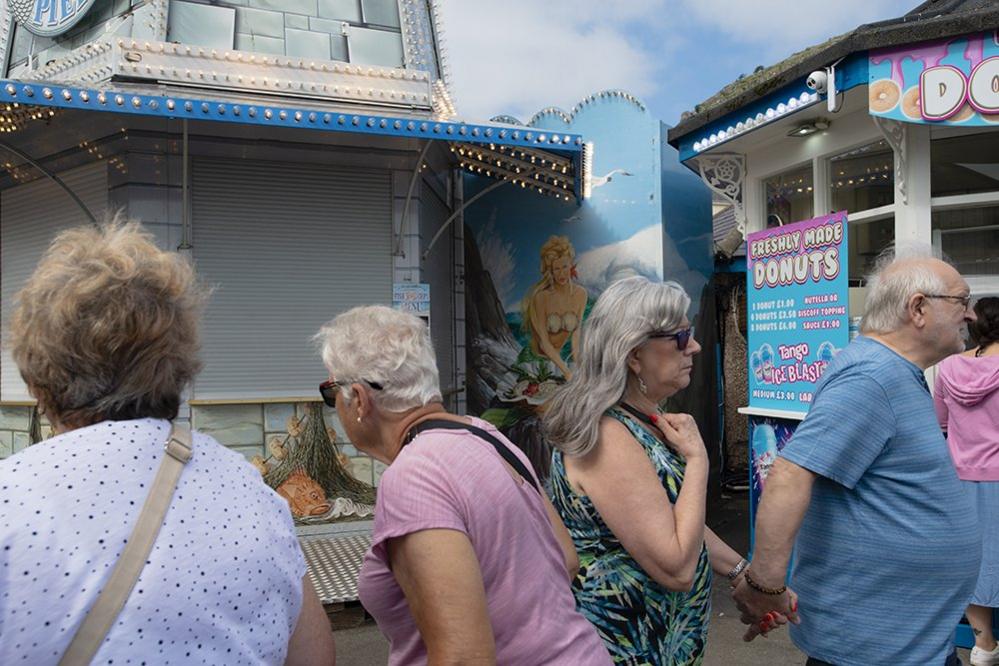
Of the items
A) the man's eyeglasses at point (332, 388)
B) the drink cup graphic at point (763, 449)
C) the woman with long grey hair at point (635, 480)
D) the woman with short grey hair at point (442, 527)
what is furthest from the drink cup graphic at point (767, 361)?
the man's eyeglasses at point (332, 388)

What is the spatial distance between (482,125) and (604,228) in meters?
2.61

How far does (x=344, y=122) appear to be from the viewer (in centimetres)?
614

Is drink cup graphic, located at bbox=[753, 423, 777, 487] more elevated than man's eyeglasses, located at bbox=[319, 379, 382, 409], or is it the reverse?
man's eyeglasses, located at bbox=[319, 379, 382, 409]

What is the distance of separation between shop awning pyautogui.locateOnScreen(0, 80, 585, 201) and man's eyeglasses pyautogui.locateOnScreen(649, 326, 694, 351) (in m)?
4.51

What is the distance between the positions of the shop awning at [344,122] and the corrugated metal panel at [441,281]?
0.65m

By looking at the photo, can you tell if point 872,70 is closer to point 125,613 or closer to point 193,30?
point 125,613

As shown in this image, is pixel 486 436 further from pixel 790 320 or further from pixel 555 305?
pixel 555 305

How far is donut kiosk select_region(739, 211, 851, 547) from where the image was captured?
5336 millimetres

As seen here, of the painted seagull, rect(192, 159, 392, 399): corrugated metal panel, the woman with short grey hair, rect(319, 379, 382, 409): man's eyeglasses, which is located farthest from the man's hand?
the painted seagull

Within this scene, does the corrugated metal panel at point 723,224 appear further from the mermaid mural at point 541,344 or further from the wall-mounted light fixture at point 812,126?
the wall-mounted light fixture at point 812,126

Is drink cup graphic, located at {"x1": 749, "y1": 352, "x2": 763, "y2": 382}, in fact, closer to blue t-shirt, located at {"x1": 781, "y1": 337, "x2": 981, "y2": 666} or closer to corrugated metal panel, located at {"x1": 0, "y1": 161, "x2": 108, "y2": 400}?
blue t-shirt, located at {"x1": 781, "y1": 337, "x2": 981, "y2": 666}

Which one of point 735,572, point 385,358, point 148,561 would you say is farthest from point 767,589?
point 148,561

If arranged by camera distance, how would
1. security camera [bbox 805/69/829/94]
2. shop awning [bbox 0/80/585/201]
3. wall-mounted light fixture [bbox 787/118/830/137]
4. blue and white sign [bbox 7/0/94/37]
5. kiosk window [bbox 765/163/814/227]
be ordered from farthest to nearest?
blue and white sign [bbox 7/0/94/37] < kiosk window [bbox 765/163/814/227] < wall-mounted light fixture [bbox 787/118/830/137] < shop awning [bbox 0/80/585/201] < security camera [bbox 805/69/829/94]

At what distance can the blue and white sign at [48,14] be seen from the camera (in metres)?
7.81
